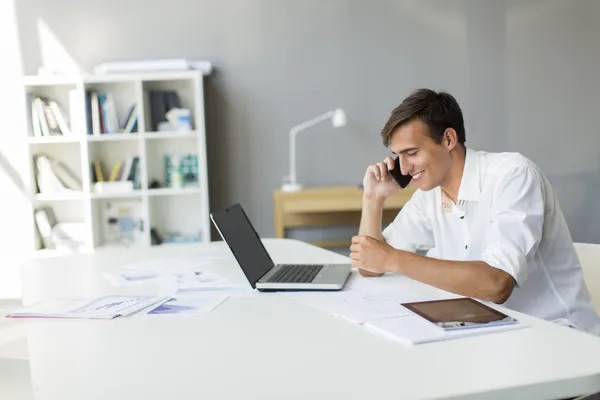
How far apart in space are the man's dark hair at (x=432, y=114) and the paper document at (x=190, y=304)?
780 mm

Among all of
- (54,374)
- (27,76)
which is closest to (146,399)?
(54,374)

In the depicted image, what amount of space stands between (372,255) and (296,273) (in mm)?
263

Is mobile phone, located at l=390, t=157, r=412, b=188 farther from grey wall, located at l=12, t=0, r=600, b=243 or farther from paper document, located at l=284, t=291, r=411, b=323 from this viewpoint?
grey wall, located at l=12, t=0, r=600, b=243

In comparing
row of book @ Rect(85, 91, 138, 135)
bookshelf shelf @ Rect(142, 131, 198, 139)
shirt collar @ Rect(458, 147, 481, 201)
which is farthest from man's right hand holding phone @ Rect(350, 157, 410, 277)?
row of book @ Rect(85, 91, 138, 135)

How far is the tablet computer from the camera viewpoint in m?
1.25

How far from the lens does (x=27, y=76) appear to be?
4.02m

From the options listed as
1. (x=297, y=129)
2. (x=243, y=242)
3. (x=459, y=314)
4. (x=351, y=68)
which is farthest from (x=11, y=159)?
(x=459, y=314)

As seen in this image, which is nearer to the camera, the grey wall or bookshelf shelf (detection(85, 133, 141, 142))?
bookshelf shelf (detection(85, 133, 141, 142))

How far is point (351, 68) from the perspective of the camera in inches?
172

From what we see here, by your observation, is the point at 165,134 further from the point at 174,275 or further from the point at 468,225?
the point at 468,225

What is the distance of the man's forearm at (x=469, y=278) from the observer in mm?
1543

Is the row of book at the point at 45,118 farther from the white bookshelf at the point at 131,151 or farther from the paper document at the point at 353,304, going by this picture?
the paper document at the point at 353,304

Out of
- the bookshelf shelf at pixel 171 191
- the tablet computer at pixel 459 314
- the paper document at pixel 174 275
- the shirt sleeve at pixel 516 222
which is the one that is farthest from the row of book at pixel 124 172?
the tablet computer at pixel 459 314

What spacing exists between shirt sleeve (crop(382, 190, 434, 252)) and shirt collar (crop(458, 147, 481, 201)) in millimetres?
238
